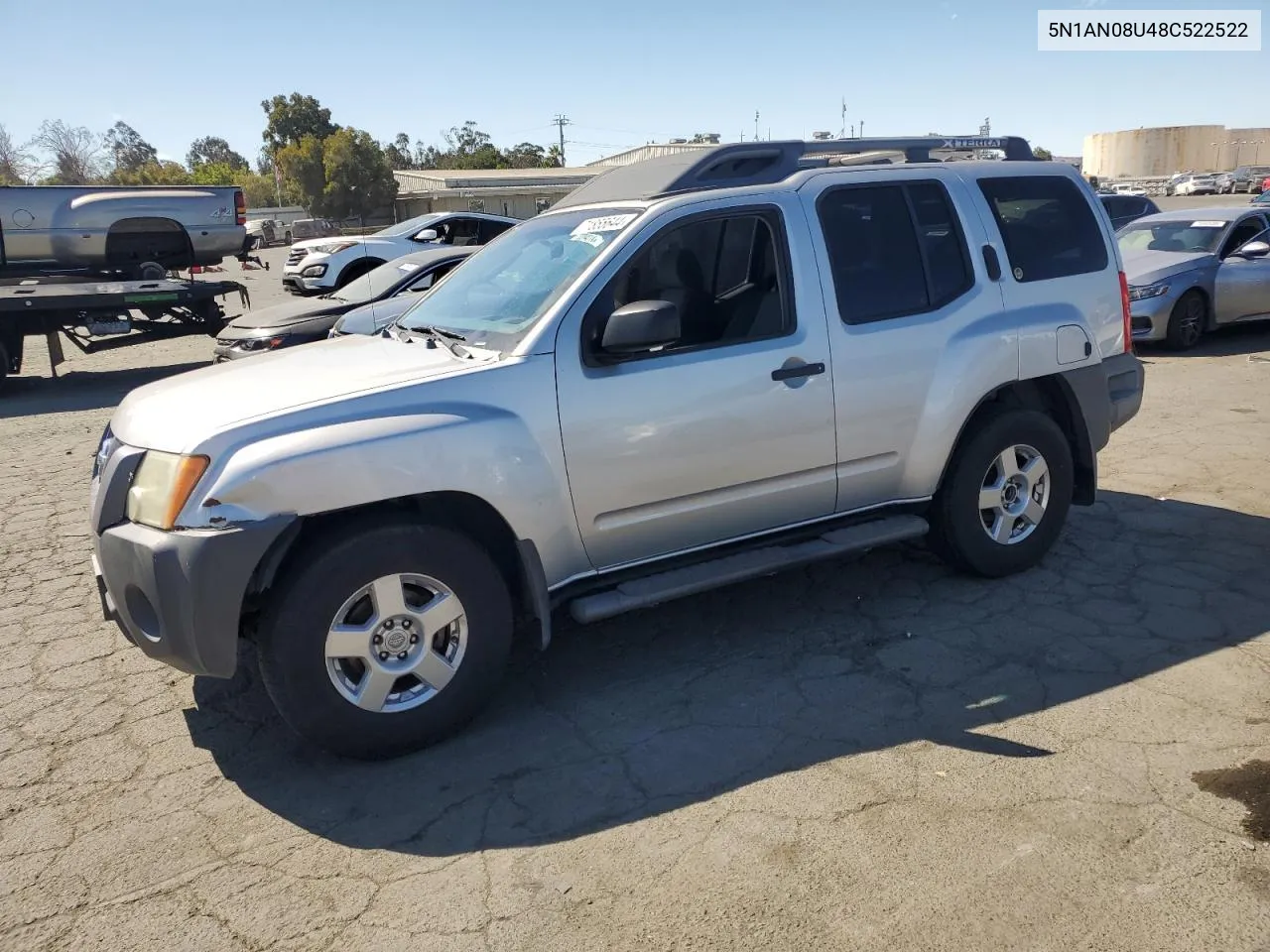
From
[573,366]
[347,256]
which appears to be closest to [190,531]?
[573,366]

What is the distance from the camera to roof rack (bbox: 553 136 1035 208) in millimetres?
4355

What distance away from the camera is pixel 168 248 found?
13.3 meters

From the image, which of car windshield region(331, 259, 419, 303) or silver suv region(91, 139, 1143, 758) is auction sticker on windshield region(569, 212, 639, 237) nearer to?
silver suv region(91, 139, 1143, 758)

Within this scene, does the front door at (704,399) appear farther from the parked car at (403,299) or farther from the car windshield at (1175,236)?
the car windshield at (1175,236)

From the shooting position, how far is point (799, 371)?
163 inches

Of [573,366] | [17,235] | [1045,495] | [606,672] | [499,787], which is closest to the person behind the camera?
[499,787]

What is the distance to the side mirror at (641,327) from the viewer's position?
146 inches

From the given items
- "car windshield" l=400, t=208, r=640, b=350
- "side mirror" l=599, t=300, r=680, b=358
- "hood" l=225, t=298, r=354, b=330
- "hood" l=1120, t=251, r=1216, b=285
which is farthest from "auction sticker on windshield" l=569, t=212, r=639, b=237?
"hood" l=1120, t=251, r=1216, b=285

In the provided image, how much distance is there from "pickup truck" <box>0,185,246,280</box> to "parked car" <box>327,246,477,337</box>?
3.56 metres

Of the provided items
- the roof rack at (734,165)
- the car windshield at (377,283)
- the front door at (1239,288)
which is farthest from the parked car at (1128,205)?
the roof rack at (734,165)

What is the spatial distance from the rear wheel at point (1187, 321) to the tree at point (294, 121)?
3120 inches

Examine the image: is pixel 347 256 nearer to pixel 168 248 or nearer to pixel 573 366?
pixel 168 248

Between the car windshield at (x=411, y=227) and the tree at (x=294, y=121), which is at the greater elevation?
the tree at (x=294, y=121)

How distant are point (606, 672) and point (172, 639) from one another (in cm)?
170
